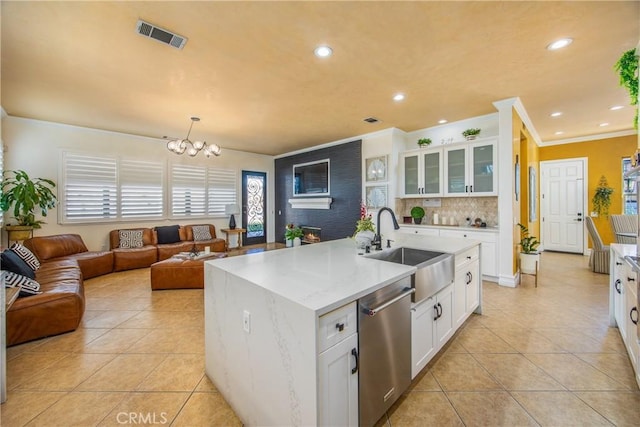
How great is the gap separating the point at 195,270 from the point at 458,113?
16.0ft

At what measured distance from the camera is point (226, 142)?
21.0 ft

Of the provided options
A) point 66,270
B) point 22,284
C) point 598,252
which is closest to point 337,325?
point 22,284

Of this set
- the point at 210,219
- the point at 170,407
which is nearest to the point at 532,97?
the point at 170,407

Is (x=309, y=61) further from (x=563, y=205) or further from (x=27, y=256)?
(x=563, y=205)

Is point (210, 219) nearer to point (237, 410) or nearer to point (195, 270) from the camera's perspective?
point (195, 270)

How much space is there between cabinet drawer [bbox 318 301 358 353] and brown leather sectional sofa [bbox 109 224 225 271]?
4.03m

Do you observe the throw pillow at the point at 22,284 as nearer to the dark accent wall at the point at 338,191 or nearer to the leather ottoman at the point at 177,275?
the leather ottoman at the point at 177,275

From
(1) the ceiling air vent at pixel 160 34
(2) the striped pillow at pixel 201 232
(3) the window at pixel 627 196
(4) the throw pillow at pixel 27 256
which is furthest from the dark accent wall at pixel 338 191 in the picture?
(3) the window at pixel 627 196

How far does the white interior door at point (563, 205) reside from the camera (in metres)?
6.14

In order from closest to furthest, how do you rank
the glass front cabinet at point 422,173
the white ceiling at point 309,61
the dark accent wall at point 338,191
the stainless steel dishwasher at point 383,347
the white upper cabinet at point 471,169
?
the stainless steel dishwasher at point 383,347
the white ceiling at point 309,61
the white upper cabinet at point 471,169
the glass front cabinet at point 422,173
the dark accent wall at point 338,191

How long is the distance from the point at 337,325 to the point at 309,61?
8.50 ft

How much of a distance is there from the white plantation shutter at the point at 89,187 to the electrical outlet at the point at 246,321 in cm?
556

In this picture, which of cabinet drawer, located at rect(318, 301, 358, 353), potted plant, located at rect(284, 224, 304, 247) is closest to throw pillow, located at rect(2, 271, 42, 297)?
cabinet drawer, located at rect(318, 301, 358, 353)

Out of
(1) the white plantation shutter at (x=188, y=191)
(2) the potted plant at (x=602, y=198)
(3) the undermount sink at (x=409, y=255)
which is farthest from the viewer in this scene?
(1) the white plantation shutter at (x=188, y=191)
